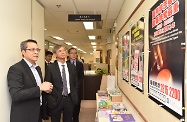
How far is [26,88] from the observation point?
1901 mm

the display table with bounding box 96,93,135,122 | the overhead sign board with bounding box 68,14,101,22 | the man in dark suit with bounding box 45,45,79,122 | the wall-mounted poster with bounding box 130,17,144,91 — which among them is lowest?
the display table with bounding box 96,93,135,122

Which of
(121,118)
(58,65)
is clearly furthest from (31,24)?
(121,118)

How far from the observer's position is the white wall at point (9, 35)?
1.95 metres

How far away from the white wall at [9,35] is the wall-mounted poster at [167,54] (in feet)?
5.46

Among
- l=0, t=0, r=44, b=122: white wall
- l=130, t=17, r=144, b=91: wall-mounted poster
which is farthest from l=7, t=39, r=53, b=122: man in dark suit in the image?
l=130, t=17, r=144, b=91: wall-mounted poster

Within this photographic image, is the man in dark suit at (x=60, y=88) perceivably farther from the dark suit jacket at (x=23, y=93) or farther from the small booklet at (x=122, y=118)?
the small booklet at (x=122, y=118)

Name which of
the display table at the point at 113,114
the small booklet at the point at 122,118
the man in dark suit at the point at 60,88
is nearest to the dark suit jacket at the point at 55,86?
the man in dark suit at the point at 60,88

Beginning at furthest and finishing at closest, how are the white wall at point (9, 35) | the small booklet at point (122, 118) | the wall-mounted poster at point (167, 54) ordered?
1. the small booklet at point (122, 118)
2. the white wall at point (9, 35)
3. the wall-mounted poster at point (167, 54)

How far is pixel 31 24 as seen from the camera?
9.46 feet

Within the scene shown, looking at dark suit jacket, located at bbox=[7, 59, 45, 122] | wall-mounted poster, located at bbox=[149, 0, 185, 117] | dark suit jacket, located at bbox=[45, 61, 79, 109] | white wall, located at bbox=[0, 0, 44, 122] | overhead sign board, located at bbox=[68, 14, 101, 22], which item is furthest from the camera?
overhead sign board, located at bbox=[68, 14, 101, 22]

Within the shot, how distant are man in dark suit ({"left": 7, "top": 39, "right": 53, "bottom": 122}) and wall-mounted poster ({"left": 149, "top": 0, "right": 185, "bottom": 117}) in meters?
1.24

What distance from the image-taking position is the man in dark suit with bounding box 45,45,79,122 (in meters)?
2.48

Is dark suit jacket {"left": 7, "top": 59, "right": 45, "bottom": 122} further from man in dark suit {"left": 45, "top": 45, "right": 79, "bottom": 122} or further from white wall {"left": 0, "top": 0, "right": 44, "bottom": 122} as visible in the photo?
man in dark suit {"left": 45, "top": 45, "right": 79, "bottom": 122}

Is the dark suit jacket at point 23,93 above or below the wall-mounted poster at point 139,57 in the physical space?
below
